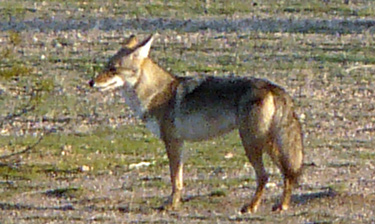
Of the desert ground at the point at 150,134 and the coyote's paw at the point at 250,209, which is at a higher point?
the coyote's paw at the point at 250,209

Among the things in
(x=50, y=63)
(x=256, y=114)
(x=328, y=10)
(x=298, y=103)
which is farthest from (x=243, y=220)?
(x=328, y=10)

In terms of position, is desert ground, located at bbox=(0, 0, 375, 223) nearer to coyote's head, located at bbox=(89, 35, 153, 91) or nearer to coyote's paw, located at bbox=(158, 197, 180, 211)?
coyote's paw, located at bbox=(158, 197, 180, 211)

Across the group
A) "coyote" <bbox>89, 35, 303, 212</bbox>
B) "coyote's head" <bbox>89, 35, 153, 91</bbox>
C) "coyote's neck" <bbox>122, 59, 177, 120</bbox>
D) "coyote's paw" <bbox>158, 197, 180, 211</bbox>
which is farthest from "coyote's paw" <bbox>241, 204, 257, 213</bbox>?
"coyote's head" <bbox>89, 35, 153, 91</bbox>

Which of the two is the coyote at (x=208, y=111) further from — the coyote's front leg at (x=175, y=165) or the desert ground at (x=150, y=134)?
the desert ground at (x=150, y=134)

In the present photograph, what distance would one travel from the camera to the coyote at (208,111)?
8.79 m

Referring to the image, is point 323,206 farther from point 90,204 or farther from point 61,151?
point 61,151

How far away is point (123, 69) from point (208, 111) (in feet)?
2.66

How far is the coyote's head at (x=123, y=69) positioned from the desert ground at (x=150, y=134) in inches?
37.7

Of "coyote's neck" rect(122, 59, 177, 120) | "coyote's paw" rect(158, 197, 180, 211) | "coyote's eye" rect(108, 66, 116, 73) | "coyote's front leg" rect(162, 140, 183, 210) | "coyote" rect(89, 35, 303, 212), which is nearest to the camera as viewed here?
"coyote" rect(89, 35, 303, 212)

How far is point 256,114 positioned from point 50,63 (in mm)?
8725

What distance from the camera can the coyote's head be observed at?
9234 millimetres

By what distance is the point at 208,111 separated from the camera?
30.0 ft

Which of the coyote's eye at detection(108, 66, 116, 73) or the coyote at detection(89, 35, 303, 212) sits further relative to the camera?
the coyote's eye at detection(108, 66, 116, 73)

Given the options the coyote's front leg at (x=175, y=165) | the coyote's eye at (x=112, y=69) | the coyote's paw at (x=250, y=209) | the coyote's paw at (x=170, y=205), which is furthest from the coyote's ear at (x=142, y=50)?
the coyote's paw at (x=250, y=209)
